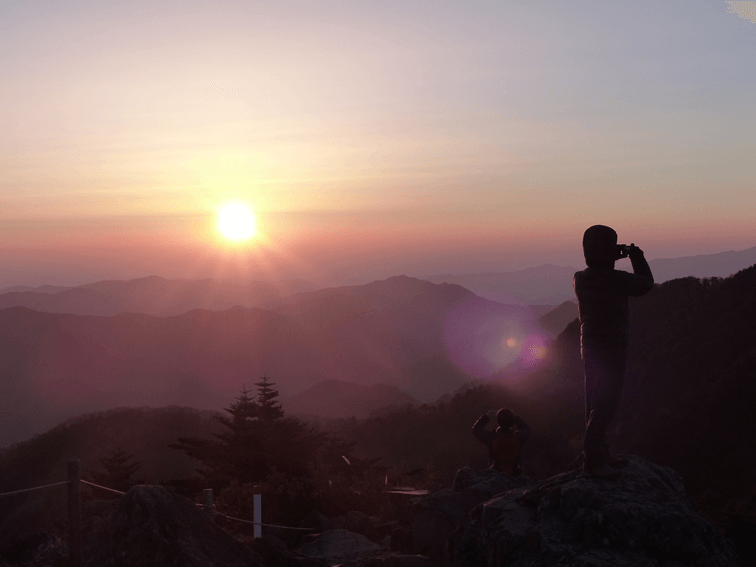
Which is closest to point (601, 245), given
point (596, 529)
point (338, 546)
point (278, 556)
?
point (596, 529)

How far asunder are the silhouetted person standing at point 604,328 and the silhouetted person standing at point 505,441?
3441 millimetres

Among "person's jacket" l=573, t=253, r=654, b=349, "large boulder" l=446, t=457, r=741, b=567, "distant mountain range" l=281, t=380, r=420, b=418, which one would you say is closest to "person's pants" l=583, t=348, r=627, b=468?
"person's jacket" l=573, t=253, r=654, b=349

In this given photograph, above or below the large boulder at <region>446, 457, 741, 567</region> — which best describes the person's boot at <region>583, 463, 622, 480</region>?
above

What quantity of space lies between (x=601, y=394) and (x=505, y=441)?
12.6ft

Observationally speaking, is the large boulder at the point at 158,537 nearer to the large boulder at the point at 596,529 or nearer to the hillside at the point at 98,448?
the large boulder at the point at 596,529

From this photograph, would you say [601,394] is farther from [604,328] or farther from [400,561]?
[400,561]

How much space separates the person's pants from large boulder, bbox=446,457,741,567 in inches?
12.6

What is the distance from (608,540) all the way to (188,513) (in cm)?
536

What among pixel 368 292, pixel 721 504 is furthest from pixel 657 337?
pixel 368 292

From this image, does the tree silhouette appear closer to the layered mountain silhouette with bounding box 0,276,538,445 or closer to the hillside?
the hillside

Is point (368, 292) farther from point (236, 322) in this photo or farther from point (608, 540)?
point (608, 540)

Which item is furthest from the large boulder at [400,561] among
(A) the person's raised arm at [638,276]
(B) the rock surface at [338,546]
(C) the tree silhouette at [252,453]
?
(C) the tree silhouette at [252,453]

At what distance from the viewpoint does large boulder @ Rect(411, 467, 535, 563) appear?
9867mm

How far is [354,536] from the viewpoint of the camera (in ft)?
38.1
